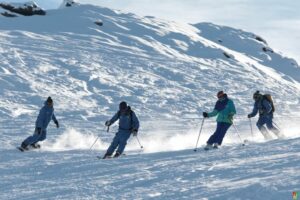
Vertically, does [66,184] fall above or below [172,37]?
below

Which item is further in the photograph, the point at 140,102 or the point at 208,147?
the point at 140,102

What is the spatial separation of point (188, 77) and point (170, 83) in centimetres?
257

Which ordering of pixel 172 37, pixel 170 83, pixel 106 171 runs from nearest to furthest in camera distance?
pixel 106 171, pixel 170 83, pixel 172 37

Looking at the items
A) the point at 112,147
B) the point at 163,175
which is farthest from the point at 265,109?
the point at 163,175

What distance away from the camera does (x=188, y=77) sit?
35.5 meters

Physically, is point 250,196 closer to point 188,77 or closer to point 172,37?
point 188,77

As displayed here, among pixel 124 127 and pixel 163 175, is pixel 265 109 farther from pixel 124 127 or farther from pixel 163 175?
pixel 163 175

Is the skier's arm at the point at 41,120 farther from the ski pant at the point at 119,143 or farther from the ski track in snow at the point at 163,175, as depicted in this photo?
the ski pant at the point at 119,143

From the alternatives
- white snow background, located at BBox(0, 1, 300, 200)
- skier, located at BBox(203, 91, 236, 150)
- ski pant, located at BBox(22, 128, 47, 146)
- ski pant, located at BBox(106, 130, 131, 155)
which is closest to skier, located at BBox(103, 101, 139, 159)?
ski pant, located at BBox(106, 130, 131, 155)

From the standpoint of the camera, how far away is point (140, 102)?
1091 inches

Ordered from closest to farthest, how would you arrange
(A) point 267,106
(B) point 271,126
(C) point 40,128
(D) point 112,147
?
(D) point 112,147 < (C) point 40,128 < (A) point 267,106 < (B) point 271,126

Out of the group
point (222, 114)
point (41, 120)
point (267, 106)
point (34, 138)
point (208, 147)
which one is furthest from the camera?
point (267, 106)

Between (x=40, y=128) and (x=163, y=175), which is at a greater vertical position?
(x=163, y=175)

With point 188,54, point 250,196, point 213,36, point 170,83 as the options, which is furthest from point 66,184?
point 213,36
